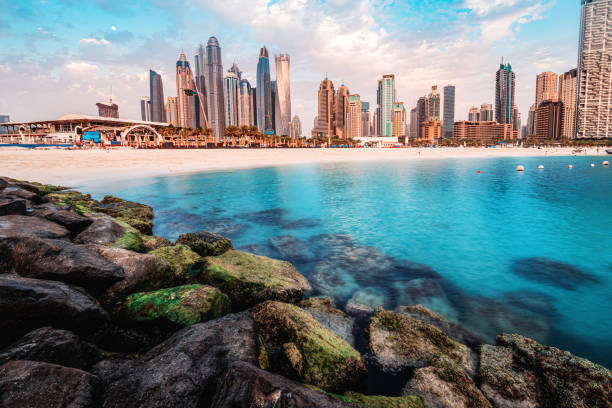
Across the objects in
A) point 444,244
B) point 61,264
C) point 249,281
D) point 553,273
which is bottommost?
point 553,273

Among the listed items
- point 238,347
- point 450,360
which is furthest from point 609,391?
point 238,347

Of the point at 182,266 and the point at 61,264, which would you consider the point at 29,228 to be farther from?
the point at 182,266

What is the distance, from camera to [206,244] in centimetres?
1048

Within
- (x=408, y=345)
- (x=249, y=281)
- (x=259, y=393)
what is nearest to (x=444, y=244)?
(x=408, y=345)

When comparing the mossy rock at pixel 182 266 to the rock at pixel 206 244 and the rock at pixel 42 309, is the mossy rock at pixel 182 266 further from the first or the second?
the rock at pixel 42 309

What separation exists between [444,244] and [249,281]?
1206 centimetres

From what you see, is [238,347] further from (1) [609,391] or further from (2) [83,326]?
(1) [609,391]

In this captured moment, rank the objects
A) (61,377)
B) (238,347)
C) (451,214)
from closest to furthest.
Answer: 1. (61,377)
2. (238,347)
3. (451,214)

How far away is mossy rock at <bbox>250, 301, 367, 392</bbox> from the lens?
492 cm

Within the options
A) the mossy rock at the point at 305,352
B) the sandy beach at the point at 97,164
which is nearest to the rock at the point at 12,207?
the mossy rock at the point at 305,352

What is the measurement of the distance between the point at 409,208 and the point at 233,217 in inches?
552

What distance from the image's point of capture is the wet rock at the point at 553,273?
11508mm

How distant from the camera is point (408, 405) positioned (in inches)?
180

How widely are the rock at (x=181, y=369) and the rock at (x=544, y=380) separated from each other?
4.60m
